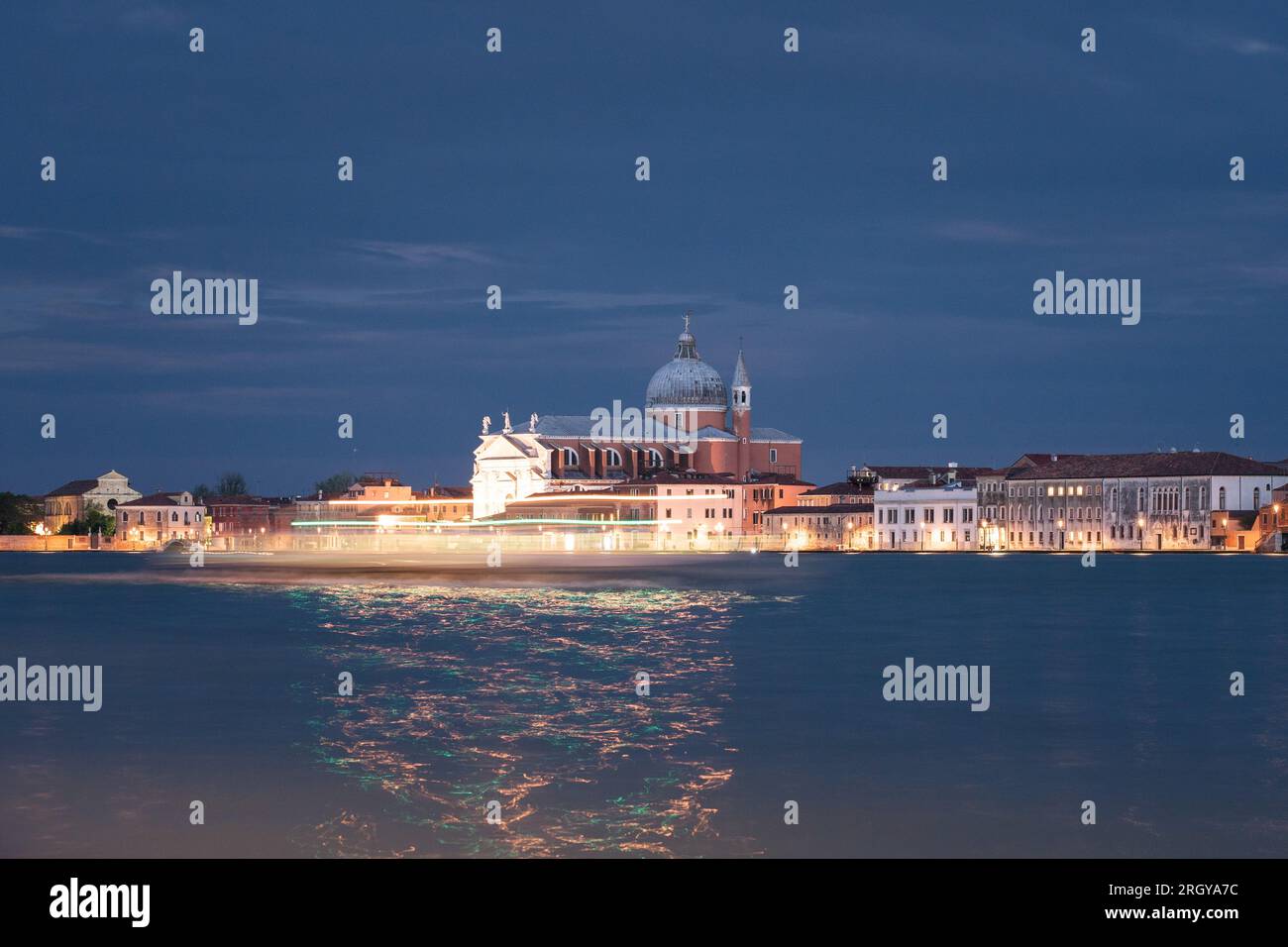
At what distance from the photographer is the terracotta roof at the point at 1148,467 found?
9712cm

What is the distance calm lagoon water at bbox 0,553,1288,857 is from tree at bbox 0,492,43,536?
109 meters

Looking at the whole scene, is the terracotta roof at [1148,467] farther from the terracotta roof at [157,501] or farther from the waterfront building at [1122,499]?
the terracotta roof at [157,501]

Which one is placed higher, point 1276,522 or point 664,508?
point 664,508

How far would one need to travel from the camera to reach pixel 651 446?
126188 mm

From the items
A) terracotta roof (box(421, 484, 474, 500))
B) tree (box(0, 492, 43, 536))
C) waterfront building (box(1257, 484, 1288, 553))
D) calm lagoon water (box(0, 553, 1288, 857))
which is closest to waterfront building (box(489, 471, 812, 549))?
terracotta roof (box(421, 484, 474, 500))

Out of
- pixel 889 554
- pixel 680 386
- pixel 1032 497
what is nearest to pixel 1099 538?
pixel 1032 497

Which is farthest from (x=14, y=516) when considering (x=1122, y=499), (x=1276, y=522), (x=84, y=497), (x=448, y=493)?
(x=1276, y=522)

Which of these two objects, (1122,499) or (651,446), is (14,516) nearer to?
(651,446)

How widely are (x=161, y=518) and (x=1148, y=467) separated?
79.4 m

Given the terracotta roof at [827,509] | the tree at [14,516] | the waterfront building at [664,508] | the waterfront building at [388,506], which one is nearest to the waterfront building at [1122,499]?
the terracotta roof at [827,509]

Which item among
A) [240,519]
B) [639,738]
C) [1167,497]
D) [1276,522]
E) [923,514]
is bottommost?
[639,738]
